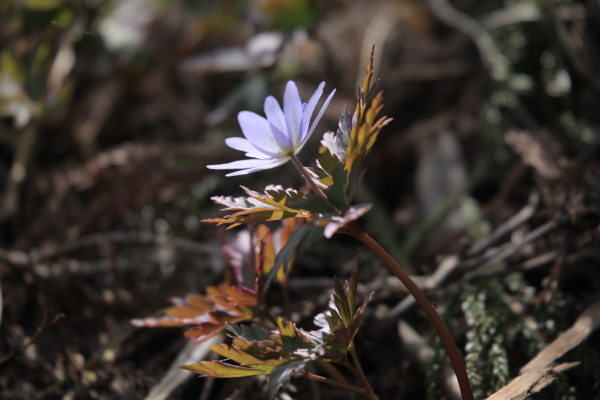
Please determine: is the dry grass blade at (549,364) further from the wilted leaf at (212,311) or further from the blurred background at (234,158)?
the wilted leaf at (212,311)

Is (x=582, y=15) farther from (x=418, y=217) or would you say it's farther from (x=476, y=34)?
(x=418, y=217)

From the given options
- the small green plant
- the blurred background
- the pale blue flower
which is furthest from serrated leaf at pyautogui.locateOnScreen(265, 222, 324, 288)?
the blurred background

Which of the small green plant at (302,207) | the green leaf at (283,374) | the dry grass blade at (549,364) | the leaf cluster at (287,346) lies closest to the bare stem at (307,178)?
the small green plant at (302,207)

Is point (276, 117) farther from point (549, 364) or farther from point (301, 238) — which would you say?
point (549, 364)

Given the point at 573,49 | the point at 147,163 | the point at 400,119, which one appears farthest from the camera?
the point at 400,119

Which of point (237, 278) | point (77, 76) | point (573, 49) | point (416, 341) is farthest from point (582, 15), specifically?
point (77, 76)

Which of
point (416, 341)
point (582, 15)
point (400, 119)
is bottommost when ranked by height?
point (416, 341)

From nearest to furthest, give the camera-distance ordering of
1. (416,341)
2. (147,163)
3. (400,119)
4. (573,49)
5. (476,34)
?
(416,341), (573,49), (147,163), (476,34), (400,119)
